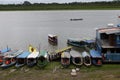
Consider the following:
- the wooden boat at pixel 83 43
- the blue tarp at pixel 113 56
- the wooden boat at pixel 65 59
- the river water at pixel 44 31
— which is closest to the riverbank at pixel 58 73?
the wooden boat at pixel 65 59

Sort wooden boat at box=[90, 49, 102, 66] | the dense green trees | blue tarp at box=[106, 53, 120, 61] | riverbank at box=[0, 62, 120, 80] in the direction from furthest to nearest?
the dense green trees → blue tarp at box=[106, 53, 120, 61] → wooden boat at box=[90, 49, 102, 66] → riverbank at box=[0, 62, 120, 80]

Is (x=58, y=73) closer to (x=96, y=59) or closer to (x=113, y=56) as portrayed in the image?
(x=96, y=59)

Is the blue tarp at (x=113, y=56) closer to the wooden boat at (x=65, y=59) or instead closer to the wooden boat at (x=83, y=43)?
the wooden boat at (x=65, y=59)

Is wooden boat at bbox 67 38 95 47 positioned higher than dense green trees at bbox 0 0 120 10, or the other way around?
dense green trees at bbox 0 0 120 10

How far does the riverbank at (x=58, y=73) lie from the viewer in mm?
19337

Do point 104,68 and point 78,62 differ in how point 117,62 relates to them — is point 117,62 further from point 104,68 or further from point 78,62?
point 78,62

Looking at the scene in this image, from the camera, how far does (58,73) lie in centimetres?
2059

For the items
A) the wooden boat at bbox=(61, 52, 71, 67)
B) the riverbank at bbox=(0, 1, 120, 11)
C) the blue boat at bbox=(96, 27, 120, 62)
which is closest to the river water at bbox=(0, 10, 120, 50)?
the riverbank at bbox=(0, 1, 120, 11)

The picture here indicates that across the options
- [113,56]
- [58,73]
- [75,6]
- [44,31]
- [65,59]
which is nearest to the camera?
[58,73]

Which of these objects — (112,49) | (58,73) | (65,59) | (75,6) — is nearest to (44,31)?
(65,59)

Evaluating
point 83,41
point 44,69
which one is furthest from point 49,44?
point 44,69

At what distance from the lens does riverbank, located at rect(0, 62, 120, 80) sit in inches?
761

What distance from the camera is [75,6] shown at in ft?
458

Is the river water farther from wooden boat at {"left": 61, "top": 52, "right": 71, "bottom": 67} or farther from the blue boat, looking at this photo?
the blue boat
